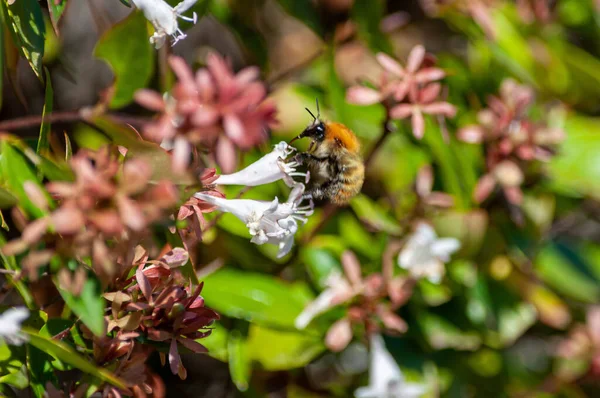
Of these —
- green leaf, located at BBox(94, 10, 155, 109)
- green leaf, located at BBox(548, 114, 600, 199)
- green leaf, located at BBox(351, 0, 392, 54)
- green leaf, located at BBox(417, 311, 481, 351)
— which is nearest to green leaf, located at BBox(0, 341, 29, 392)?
green leaf, located at BBox(94, 10, 155, 109)

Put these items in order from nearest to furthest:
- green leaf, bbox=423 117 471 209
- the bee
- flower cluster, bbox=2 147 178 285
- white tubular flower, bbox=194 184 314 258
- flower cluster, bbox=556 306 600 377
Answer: flower cluster, bbox=2 147 178 285, white tubular flower, bbox=194 184 314 258, the bee, green leaf, bbox=423 117 471 209, flower cluster, bbox=556 306 600 377

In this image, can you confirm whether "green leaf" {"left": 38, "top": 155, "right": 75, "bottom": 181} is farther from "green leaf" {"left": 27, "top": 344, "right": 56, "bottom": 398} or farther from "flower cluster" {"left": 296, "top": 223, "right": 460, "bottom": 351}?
"flower cluster" {"left": 296, "top": 223, "right": 460, "bottom": 351}

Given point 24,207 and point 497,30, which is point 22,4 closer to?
point 24,207

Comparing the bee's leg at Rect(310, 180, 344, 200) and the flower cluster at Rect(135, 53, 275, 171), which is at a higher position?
the flower cluster at Rect(135, 53, 275, 171)

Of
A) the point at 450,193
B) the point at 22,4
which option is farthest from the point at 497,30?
the point at 22,4

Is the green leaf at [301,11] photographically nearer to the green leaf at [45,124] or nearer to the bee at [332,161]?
the bee at [332,161]

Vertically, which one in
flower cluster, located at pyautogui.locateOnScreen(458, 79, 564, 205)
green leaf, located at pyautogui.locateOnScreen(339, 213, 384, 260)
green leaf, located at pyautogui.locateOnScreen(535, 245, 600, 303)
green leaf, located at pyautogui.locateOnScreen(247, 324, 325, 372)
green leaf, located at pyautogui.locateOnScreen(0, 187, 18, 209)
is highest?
green leaf, located at pyautogui.locateOnScreen(0, 187, 18, 209)

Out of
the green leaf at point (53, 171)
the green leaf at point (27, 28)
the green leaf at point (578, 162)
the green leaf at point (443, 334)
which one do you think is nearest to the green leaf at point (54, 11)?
the green leaf at point (27, 28)
